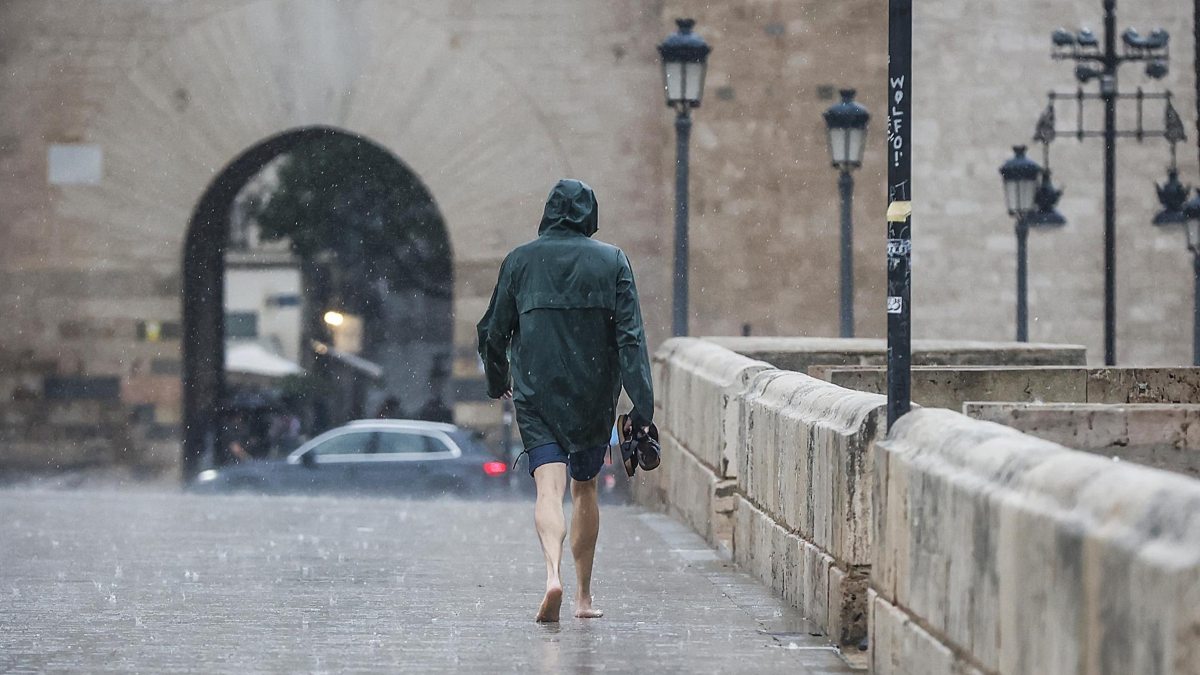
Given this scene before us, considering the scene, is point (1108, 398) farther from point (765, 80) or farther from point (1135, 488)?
point (765, 80)

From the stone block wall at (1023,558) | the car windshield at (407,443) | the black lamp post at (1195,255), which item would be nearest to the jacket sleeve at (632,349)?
the stone block wall at (1023,558)

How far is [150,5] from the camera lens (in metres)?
21.7

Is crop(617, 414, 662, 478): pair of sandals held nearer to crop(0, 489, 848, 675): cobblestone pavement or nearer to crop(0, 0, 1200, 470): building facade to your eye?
crop(0, 489, 848, 675): cobblestone pavement

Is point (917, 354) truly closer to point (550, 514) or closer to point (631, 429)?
point (631, 429)

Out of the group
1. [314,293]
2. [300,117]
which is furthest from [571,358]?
[314,293]

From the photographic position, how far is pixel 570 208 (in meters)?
6.73

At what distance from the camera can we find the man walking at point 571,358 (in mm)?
6570

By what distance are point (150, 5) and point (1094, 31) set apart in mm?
10577

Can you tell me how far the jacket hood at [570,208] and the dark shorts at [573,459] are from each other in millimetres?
753

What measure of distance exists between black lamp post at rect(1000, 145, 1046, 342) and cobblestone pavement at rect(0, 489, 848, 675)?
9.77 metres

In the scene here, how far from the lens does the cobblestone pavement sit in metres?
5.85

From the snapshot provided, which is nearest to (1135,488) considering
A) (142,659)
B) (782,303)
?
(142,659)

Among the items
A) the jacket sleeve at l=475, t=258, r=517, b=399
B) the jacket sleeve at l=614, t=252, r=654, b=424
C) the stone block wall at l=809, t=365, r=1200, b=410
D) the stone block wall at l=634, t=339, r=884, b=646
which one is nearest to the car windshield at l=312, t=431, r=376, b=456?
the stone block wall at l=634, t=339, r=884, b=646

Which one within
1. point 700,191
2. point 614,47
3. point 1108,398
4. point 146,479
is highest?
point 614,47
